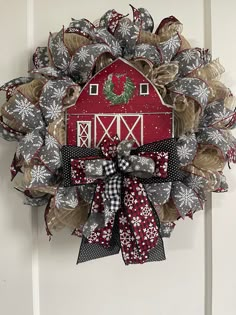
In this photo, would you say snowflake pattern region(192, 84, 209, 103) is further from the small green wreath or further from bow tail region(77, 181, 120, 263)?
bow tail region(77, 181, 120, 263)

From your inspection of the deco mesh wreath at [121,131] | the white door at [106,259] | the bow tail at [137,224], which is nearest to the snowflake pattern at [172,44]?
the deco mesh wreath at [121,131]

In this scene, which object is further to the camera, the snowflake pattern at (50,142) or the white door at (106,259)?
the white door at (106,259)

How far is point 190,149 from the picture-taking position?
2.34 ft

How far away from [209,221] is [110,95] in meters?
0.34

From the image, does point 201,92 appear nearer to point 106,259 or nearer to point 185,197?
point 185,197

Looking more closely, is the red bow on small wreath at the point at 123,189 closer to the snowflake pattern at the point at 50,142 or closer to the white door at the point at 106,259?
the snowflake pattern at the point at 50,142

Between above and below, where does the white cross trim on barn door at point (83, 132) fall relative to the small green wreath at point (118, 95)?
below

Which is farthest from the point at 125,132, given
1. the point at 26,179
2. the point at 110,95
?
the point at 26,179

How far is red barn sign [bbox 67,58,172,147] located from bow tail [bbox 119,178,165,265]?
100 millimetres

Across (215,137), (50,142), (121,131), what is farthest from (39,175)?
(215,137)

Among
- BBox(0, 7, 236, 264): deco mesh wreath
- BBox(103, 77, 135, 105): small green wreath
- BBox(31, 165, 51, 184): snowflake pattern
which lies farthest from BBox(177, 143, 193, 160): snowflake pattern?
BBox(31, 165, 51, 184): snowflake pattern

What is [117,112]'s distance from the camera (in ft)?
2.45

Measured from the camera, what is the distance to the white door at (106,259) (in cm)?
83

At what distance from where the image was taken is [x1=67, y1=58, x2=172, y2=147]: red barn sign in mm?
739
